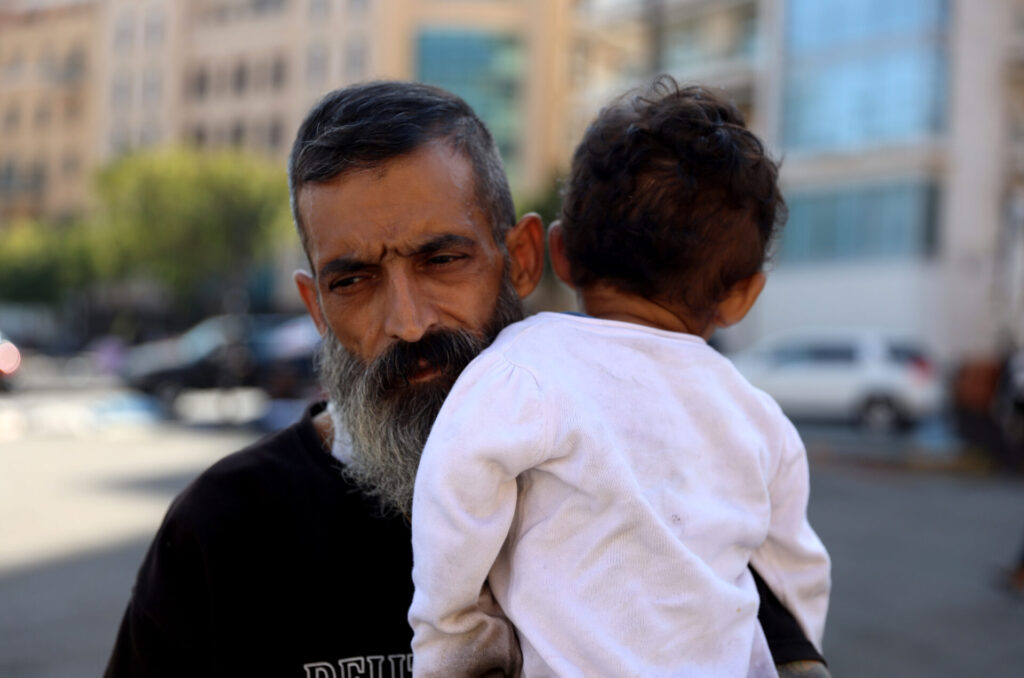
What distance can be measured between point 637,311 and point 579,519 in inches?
15.4

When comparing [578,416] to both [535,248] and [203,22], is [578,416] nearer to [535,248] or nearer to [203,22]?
[535,248]

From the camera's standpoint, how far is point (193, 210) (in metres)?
36.8

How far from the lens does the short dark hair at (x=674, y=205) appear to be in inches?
61.1

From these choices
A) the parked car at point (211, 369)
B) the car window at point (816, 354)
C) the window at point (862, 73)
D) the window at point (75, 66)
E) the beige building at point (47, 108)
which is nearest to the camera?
the parked car at point (211, 369)

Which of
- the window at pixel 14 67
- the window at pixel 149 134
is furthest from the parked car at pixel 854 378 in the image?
the window at pixel 14 67

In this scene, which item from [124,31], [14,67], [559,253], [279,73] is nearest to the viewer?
[559,253]

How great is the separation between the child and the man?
16 cm

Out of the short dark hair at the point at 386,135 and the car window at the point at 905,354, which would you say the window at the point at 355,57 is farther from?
the short dark hair at the point at 386,135

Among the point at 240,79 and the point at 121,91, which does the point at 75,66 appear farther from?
the point at 240,79

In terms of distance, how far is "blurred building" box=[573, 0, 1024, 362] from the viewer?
2595 cm

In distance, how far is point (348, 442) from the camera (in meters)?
1.64

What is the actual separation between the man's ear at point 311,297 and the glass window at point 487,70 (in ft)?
141

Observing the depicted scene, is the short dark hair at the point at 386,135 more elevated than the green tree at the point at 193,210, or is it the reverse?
the short dark hair at the point at 386,135

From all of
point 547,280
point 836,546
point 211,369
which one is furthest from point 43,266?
point 836,546
